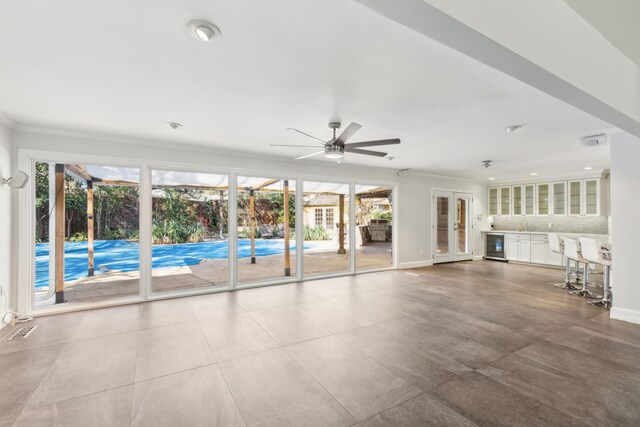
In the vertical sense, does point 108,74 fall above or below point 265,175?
above

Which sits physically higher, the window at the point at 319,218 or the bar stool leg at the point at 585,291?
the window at the point at 319,218

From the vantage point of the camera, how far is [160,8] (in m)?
1.71

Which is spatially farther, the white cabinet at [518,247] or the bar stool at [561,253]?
the white cabinet at [518,247]

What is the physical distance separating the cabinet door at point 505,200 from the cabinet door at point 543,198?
0.79 m

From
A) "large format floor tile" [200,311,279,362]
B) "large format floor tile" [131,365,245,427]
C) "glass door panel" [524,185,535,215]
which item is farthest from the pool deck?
"glass door panel" [524,185,535,215]

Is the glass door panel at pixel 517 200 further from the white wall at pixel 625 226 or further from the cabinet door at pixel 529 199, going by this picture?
the white wall at pixel 625 226

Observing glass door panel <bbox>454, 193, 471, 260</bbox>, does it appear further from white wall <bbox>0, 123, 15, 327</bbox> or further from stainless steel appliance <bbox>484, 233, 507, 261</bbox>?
white wall <bbox>0, 123, 15, 327</bbox>

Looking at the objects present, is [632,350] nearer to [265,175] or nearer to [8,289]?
[265,175]

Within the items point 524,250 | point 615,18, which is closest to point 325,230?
point 524,250

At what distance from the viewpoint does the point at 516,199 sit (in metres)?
8.85

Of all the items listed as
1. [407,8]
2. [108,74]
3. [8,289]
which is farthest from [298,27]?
[8,289]

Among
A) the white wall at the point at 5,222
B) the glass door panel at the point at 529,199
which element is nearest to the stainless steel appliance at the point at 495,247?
the glass door panel at the point at 529,199

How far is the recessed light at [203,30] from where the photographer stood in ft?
6.02

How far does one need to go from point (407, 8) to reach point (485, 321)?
12.8 ft
